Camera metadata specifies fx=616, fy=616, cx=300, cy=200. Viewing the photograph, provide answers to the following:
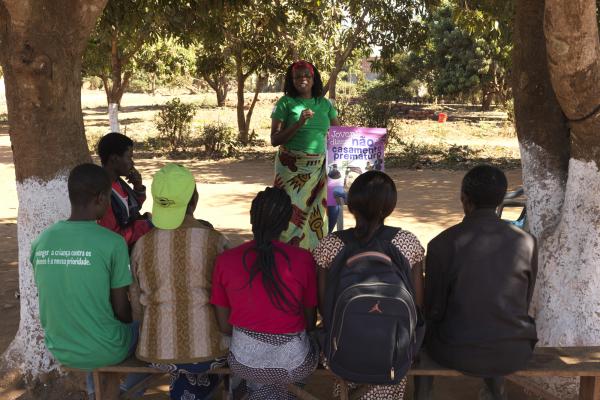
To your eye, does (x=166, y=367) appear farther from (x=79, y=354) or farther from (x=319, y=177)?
(x=319, y=177)

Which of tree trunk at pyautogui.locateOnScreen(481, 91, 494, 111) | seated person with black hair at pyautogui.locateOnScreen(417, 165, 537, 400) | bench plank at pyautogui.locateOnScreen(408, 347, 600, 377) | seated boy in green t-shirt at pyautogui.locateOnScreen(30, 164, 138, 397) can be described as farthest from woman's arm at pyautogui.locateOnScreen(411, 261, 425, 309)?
tree trunk at pyautogui.locateOnScreen(481, 91, 494, 111)

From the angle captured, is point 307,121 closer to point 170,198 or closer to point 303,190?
point 303,190

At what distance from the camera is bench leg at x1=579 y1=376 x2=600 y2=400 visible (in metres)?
2.72

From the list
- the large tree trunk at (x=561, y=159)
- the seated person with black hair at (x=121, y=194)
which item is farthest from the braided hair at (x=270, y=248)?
the large tree trunk at (x=561, y=159)

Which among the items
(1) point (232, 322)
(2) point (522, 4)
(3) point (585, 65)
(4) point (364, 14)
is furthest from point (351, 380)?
(4) point (364, 14)

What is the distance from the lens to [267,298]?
8.34 feet

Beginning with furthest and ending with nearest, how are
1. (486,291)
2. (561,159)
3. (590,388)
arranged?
(561,159) < (590,388) < (486,291)

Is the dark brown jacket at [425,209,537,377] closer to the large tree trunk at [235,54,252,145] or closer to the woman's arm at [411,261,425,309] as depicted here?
the woman's arm at [411,261,425,309]

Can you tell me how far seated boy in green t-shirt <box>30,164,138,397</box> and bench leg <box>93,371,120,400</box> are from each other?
0.34ft

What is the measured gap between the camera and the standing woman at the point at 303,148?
4543 mm

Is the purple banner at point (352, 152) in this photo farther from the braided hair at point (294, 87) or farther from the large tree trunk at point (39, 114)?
the large tree trunk at point (39, 114)

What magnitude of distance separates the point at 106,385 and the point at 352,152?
2295 mm

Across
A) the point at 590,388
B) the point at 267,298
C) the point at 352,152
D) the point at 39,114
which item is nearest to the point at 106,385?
the point at 267,298

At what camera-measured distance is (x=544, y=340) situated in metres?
3.33
